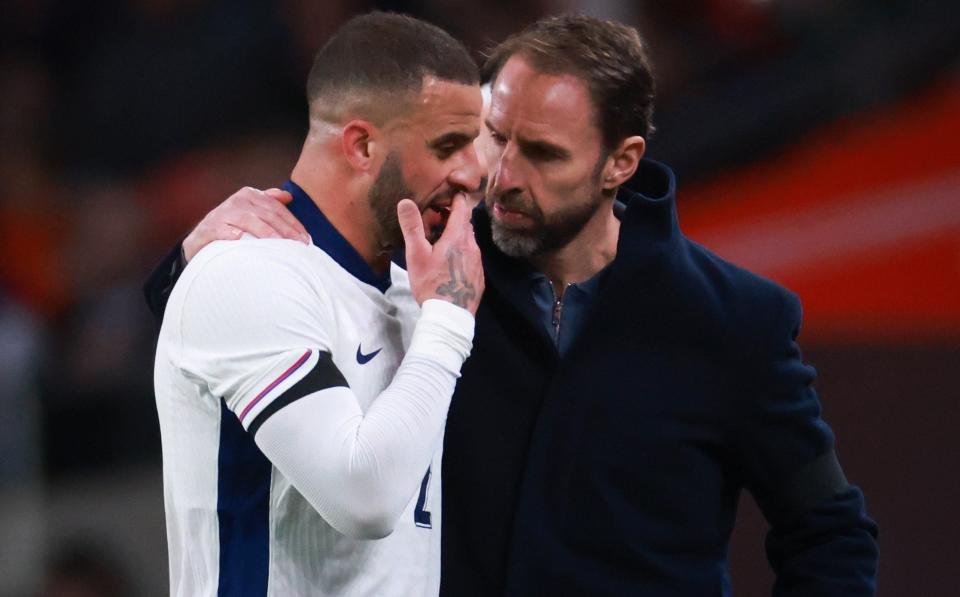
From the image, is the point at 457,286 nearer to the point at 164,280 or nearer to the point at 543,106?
the point at 543,106

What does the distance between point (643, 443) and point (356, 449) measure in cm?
75

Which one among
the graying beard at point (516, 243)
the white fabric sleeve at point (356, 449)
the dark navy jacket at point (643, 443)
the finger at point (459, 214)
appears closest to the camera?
the white fabric sleeve at point (356, 449)

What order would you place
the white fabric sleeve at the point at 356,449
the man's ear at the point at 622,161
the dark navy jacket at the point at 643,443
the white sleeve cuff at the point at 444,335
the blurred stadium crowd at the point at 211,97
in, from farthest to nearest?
the blurred stadium crowd at the point at 211,97, the man's ear at the point at 622,161, the dark navy jacket at the point at 643,443, the white sleeve cuff at the point at 444,335, the white fabric sleeve at the point at 356,449

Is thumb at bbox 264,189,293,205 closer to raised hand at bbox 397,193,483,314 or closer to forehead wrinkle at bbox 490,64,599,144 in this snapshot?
raised hand at bbox 397,193,483,314

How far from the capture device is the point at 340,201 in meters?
2.77

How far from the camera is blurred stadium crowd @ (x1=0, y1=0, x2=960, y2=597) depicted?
20.8ft

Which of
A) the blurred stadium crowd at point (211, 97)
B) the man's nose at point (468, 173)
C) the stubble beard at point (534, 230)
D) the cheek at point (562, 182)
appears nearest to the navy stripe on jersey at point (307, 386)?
the man's nose at point (468, 173)

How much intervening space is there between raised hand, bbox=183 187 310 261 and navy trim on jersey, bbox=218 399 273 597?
0.43 metres

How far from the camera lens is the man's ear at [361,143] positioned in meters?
2.75

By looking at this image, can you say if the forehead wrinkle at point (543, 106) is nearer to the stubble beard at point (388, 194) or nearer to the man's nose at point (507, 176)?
the man's nose at point (507, 176)

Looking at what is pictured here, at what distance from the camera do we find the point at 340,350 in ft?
8.55

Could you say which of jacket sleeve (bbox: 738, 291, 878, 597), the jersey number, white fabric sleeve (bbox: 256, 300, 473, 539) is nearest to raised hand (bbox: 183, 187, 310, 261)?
white fabric sleeve (bbox: 256, 300, 473, 539)

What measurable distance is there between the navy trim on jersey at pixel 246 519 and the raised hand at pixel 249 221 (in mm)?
430

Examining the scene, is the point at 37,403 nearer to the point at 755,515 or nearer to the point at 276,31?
the point at 276,31
